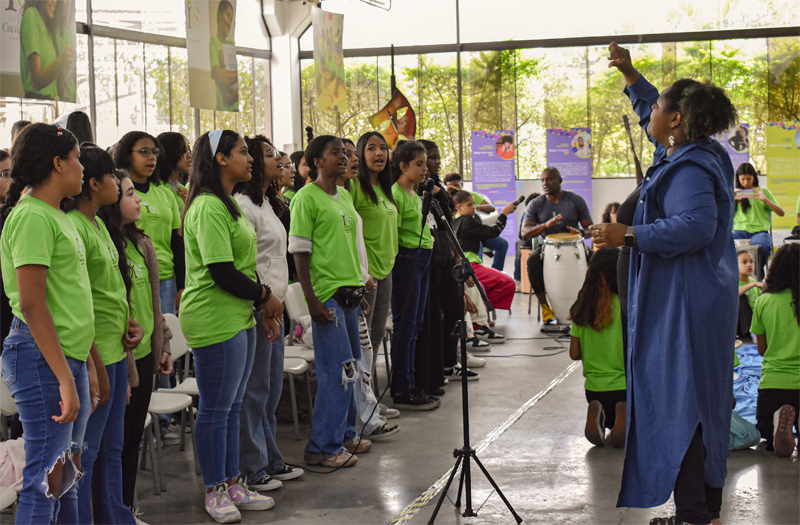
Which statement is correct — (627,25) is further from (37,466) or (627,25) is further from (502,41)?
(37,466)

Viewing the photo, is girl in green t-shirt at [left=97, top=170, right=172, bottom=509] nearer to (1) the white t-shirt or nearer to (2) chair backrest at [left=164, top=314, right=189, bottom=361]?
(1) the white t-shirt

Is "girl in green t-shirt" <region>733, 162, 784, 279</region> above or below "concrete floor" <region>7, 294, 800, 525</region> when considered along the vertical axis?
above

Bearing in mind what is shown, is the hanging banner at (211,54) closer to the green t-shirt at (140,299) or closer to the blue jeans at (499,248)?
the blue jeans at (499,248)

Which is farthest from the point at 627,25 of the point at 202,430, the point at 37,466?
the point at 37,466

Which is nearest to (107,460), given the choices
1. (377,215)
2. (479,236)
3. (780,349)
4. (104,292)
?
(104,292)

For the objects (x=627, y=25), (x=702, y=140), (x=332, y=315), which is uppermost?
(x=627, y=25)

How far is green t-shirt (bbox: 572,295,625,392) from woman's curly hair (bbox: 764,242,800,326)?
2.60 ft

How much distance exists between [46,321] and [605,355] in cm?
293

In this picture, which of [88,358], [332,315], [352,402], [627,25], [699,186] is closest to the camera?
[88,358]

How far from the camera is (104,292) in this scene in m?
2.47

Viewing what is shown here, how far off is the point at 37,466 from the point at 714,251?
2228 mm

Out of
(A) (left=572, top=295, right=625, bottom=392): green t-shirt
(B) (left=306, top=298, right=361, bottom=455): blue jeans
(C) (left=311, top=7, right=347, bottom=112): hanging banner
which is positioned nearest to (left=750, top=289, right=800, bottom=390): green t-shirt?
(A) (left=572, top=295, right=625, bottom=392): green t-shirt

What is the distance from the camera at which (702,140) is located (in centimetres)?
265

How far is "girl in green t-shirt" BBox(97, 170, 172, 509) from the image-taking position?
2773 millimetres
